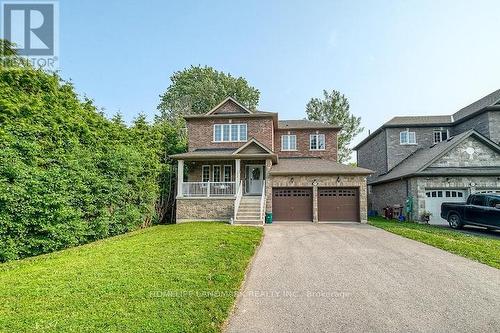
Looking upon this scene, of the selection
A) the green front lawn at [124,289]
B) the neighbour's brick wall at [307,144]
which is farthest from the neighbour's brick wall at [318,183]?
the green front lawn at [124,289]

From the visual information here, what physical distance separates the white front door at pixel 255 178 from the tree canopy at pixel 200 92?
18196 mm

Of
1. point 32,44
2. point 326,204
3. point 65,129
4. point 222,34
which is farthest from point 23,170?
point 326,204

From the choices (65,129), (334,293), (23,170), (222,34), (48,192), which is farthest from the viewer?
(222,34)

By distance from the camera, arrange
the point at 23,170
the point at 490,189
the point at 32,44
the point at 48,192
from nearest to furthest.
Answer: the point at 23,170 → the point at 48,192 → the point at 32,44 → the point at 490,189

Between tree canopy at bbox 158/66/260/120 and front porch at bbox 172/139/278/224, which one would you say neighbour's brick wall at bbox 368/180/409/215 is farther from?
tree canopy at bbox 158/66/260/120

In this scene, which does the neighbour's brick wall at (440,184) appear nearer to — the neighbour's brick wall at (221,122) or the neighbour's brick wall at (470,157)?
the neighbour's brick wall at (470,157)

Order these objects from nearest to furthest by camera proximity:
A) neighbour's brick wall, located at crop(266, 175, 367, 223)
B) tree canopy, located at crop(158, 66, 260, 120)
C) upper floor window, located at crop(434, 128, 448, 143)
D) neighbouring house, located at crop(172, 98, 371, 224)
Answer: neighbouring house, located at crop(172, 98, 371, 224), neighbour's brick wall, located at crop(266, 175, 367, 223), upper floor window, located at crop(434, 128, 448, 143), tree canopy, located at crop(158, 66, 260, 120)

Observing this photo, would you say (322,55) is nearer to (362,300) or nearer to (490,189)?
(362,300)

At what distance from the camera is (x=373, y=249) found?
8.27m

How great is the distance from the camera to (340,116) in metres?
34.1

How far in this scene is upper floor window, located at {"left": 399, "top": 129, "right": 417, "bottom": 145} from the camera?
21531 mm

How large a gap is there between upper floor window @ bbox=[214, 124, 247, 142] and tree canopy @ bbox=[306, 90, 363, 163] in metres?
19.1

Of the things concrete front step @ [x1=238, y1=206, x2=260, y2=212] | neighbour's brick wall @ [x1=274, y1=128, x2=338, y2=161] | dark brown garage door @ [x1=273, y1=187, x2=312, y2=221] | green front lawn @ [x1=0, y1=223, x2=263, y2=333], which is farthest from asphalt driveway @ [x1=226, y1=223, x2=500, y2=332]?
neighbour's brick wall @ [x1=274, y1=128, x2=338, y2=161]

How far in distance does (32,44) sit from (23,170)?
6090 millimetres
